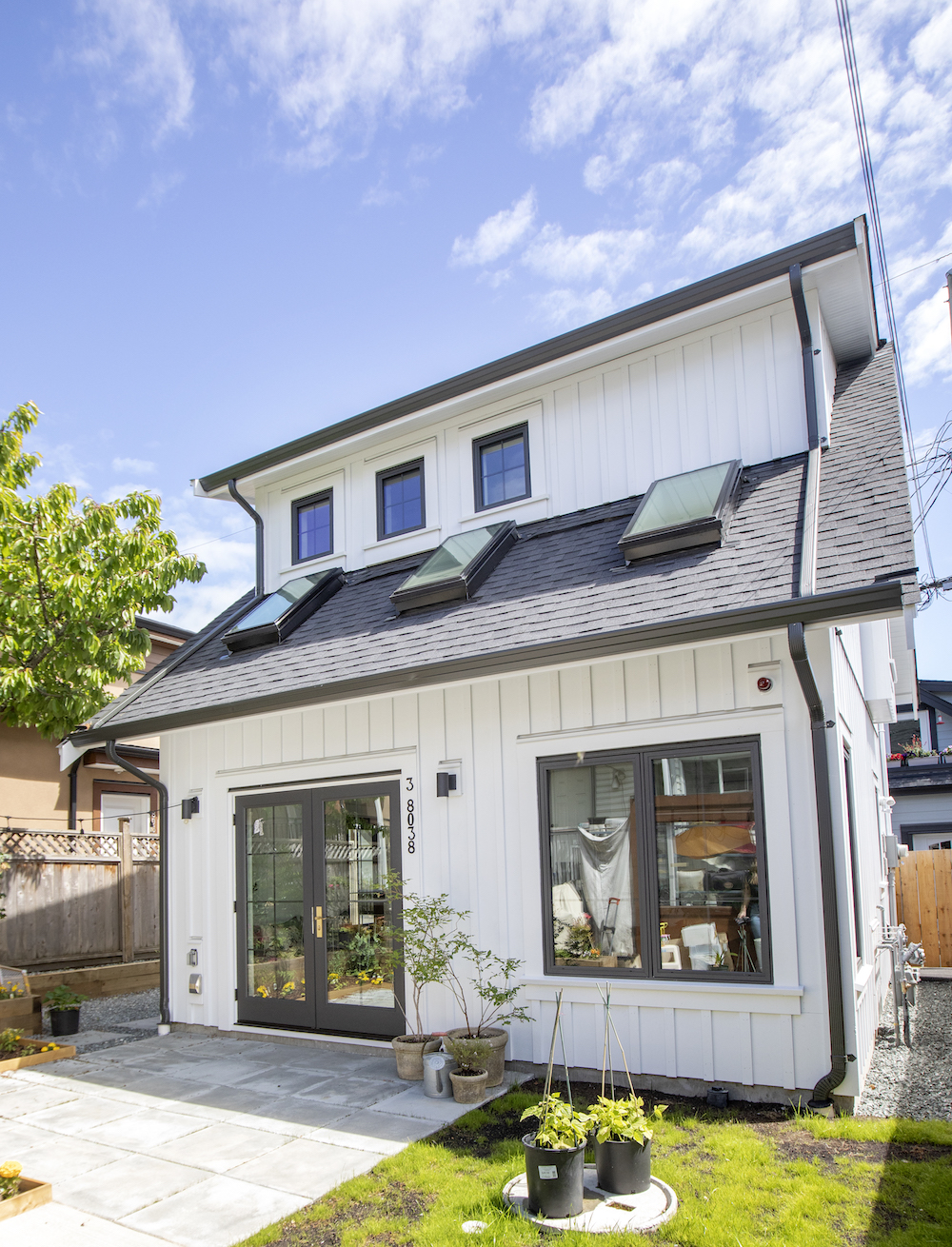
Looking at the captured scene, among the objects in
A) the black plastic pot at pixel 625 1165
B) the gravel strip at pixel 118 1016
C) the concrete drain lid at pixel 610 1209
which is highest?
the black plastic pot at pixel 625 1165

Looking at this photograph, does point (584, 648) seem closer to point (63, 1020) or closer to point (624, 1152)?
point (624, 1152)

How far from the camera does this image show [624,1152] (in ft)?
12.9

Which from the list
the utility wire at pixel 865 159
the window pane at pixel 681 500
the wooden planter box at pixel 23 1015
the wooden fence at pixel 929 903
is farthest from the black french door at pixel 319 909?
the wooden fence at pixel 929 903

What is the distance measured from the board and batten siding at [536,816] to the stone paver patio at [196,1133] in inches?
39.5

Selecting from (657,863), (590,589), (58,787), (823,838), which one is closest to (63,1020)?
(58,787)

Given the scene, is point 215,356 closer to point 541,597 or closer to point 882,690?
point 541,597

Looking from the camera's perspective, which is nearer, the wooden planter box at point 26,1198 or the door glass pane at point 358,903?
the wooden planter box at point 26,1198

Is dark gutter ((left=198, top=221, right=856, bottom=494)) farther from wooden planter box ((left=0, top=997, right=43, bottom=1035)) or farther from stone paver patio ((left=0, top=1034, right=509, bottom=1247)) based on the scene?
stone paver patio ((left=0, top=1034, right=509, bottom=1247))

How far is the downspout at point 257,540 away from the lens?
10273 millimetres

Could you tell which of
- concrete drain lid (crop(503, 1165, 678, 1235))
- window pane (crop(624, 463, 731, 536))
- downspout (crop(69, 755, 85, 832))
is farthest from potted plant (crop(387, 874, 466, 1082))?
downspout (crop(69, 755, 85, 832))

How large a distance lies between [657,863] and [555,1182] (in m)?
2.33

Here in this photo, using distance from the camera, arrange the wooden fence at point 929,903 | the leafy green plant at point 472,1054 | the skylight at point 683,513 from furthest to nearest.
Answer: the wooden fence at point 929,903 < the skylight at point 683,513 < the leafy green plant at point 472,1054

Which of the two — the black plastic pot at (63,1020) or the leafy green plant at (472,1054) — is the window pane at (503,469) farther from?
the black plastic pot at (63,1020)

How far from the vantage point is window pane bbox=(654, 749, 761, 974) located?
5422 mm
